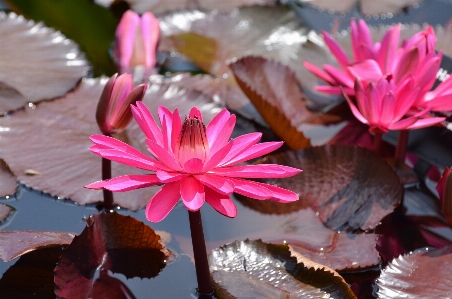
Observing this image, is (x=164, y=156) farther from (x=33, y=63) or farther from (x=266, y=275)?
(x=33, y=63)

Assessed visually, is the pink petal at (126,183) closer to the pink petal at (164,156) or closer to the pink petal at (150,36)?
the pink petal at (164,156)

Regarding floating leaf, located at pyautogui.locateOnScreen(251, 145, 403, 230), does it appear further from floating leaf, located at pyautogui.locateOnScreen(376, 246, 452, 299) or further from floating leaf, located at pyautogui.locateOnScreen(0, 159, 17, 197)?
floating leaf, located at pyautogui.locateOnScreen(0, 159, 17, 197)

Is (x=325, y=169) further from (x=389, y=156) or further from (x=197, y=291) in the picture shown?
(x=197, y=291)

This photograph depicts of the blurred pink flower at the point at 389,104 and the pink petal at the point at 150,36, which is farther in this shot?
the pink petal at the point at 150,36

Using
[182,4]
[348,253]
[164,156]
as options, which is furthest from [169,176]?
[182,4]

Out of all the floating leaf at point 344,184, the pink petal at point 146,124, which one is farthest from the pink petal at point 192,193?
the floating leaf at point 344,184

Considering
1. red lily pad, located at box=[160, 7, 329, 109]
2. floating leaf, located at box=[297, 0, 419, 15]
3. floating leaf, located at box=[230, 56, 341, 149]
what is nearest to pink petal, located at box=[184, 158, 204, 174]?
floating leaf, located at box=[230, 56, 341, 149]
